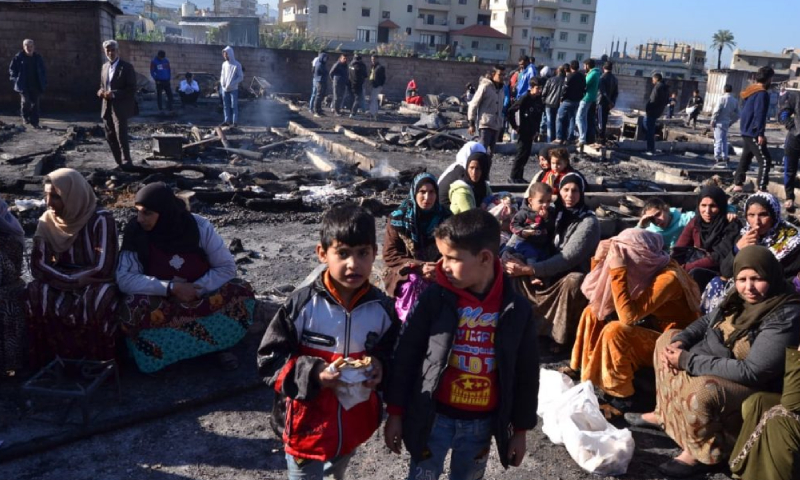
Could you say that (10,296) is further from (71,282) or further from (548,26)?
(548,26)

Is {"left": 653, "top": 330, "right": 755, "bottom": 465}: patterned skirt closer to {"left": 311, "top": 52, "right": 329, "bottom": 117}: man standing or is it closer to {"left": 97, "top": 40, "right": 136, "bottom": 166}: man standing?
{"left": 97, "top": 40, "right": 136, "bottom": 166}: man standing

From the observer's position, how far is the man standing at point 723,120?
44.6 feet

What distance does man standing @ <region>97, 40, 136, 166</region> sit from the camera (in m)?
9.86

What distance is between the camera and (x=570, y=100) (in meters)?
13.7

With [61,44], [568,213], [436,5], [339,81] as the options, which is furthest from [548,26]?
[568,213]

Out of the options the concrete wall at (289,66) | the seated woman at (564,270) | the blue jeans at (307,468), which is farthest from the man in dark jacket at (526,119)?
the concrete wall at (289,66)

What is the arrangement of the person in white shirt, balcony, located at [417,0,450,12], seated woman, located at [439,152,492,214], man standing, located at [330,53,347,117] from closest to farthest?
seated woman, located at [439,152,492,214], man standing, located at [330,53,347,117], the person in white shirt, balcony, located at [417,0,450,12]

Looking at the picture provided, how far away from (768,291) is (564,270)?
173cm

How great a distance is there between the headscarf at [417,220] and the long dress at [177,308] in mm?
1194

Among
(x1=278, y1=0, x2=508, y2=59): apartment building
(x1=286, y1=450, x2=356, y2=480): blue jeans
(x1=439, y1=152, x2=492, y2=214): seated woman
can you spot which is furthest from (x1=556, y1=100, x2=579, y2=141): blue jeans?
(x1=278, y1=0, x2=508, y2=59): apartment building

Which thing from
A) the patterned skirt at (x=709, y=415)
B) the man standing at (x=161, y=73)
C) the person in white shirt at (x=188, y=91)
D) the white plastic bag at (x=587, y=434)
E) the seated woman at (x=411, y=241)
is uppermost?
the man standing at (x=161, y=73)

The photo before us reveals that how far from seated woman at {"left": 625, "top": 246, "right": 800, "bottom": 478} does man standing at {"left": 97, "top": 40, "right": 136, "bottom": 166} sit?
883cm

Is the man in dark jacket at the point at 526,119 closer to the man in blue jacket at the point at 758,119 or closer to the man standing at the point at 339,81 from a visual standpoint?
the man in blue jacket at the point at 758,119

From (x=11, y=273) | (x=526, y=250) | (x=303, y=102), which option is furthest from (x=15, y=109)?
(x=526, y=250)
